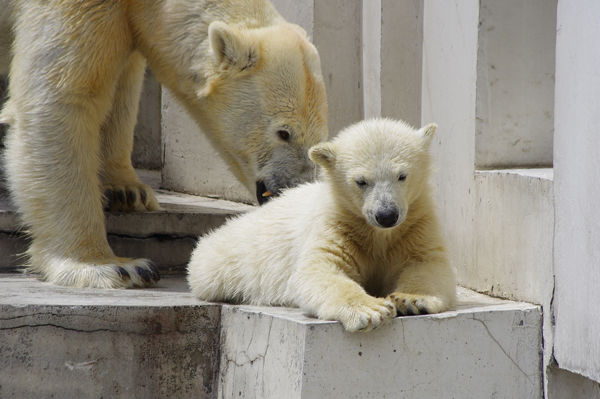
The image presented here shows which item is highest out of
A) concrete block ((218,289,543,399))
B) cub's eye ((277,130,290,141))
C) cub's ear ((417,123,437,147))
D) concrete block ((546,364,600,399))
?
cub's eye ((277,130,290,141))

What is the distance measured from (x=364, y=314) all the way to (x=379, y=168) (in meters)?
0.49

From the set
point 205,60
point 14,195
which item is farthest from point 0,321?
point 205,60

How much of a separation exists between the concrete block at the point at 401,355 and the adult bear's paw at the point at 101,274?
85cm

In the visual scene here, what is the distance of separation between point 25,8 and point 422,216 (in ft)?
7.60

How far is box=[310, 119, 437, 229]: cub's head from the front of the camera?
7.16ft

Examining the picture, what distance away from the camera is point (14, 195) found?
134 inches

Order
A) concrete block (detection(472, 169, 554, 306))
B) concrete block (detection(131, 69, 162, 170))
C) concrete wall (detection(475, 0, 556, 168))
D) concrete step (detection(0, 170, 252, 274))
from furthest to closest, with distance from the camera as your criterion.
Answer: concrete block (detection(131, 69, 162, 170))
concrete step (detection(0, 170, 252, 274))
concrete wall (detection(475, 0, 556, 168))
concrete block (detection(472, 169, 554, 306))

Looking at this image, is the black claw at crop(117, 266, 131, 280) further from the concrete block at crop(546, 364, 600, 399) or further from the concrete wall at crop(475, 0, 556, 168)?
the concrete block at crop(546, 364, 600, 399)

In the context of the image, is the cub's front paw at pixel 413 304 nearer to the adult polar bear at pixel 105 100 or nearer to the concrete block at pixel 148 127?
the adult polar bear at pixel 105 100

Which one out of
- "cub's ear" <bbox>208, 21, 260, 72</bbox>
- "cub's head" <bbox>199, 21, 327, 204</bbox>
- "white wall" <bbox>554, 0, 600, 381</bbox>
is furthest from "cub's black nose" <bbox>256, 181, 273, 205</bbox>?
"white wall" <bbox>554, 0, 600, 381</bbox>

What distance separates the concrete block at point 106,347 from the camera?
265 cm

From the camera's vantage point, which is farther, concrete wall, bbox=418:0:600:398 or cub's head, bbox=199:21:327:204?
cub's head, bbox=199:21:327:204

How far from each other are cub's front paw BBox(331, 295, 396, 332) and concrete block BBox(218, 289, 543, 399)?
0.09 meters

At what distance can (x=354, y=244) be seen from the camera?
2.42m
